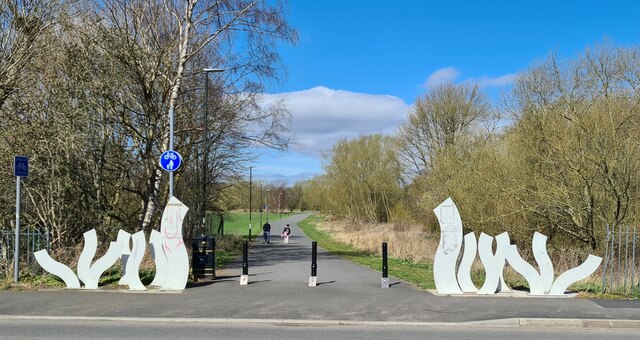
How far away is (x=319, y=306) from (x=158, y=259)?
4023 mm

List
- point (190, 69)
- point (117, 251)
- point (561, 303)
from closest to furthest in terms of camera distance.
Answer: point (561, 303), point (117, 251), point (190, 69)

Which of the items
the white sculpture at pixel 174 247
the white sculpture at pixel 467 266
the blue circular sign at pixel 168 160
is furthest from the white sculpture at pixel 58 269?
the white sculpture at pixel 467 266

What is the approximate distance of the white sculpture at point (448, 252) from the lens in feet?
35.7

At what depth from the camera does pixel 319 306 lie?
31.2ft

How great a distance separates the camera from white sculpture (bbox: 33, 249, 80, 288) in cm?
1088

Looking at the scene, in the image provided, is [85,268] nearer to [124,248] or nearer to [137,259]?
[124,248]

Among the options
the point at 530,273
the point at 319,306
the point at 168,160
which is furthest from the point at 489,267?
the point at 168,160

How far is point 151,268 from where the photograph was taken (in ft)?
43.2

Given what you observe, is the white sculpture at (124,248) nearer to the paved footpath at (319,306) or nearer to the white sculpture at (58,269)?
the paved footpath at (319,306)

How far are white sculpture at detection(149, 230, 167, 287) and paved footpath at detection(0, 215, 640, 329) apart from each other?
356 millimetres

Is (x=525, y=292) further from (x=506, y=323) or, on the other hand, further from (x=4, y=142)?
(x=4, y=142)

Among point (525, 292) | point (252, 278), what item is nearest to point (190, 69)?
point (252, 278)

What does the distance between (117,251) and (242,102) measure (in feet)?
31.1

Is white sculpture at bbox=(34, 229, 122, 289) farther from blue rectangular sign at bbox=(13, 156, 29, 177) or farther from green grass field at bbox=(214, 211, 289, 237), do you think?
green grass field at bbox=(214, 211, 289, 237)
